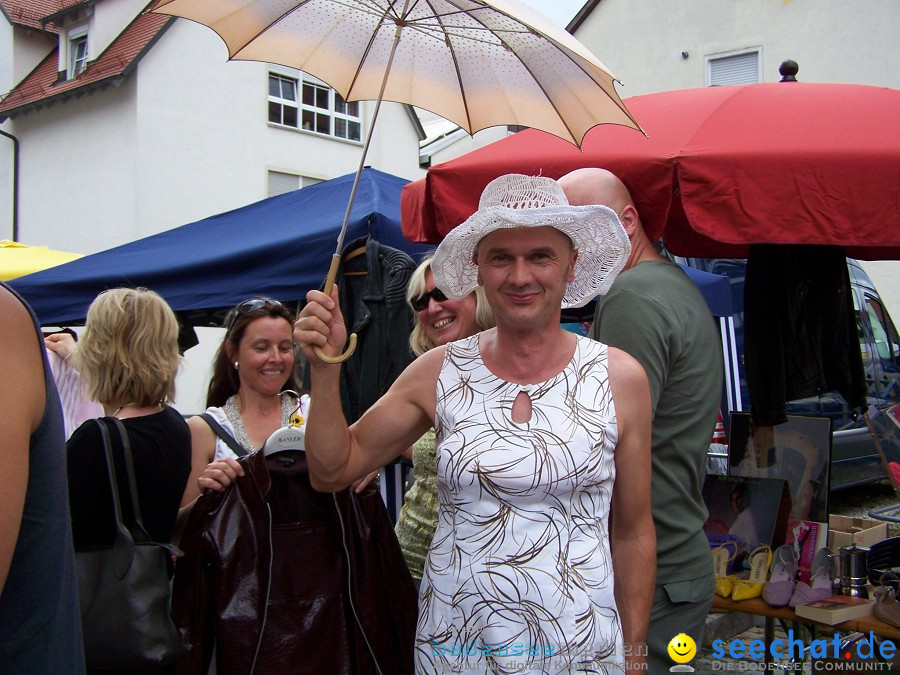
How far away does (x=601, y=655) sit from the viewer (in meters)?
1.79

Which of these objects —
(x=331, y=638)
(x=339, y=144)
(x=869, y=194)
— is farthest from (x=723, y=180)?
(x=339, y=144)

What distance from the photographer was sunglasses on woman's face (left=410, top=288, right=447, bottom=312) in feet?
10.2

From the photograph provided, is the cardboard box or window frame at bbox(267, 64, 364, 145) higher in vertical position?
window frame at bbox(267, 64, 364, 145)

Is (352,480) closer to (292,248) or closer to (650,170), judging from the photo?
(650,170)

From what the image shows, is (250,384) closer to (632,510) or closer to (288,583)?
(288,583)

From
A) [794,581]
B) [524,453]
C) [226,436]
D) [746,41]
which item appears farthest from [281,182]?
[524,453]

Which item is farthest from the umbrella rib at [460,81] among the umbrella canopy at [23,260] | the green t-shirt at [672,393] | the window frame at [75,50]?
the window frame at [75,50]

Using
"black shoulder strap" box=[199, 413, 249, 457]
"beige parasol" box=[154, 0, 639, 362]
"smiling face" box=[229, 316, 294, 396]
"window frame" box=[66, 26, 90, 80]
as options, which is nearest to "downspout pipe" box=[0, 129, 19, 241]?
"window frame" box=[66, 26, 90, 80]

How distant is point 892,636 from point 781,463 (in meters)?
0.81

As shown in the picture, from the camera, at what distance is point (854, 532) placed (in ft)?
11.4

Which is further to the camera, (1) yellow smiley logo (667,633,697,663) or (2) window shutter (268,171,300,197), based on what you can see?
(2) window shutter (268,171,300,197)

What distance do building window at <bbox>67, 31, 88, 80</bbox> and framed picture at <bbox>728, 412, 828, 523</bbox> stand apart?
1823 centimetres

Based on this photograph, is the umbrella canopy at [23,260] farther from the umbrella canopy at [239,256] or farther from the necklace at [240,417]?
the necklace at [240,417]

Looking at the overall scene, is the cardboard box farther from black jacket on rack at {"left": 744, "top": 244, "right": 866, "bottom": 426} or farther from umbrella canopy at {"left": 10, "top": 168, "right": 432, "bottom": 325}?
umbrella canopy at {"left": 10, "top": 168, "right": 432, "bottom": 325}
